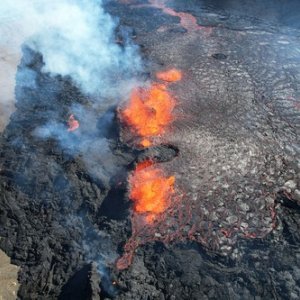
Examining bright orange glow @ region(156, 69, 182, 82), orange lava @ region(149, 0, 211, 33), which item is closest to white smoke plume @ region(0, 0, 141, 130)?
bright orange glow @ region(156, 69, 182, 82)

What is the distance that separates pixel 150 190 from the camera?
554 centimetres

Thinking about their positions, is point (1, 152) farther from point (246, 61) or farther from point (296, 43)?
point (296, 43)

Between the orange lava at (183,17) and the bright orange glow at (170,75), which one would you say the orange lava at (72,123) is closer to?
the bright orange glow at (170,75)

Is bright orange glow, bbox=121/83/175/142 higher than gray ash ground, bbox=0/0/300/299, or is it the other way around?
bright orange glow, bbox=121/83/175/142

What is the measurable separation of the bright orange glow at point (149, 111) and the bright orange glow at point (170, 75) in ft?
1.57

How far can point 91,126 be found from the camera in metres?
6.91

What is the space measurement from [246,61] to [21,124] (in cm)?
605

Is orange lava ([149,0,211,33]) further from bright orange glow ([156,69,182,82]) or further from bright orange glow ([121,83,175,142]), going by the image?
bright orange glow ([121,83,175,142])

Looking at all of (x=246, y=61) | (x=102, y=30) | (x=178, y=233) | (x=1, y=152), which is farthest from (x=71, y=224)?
(x=102, y=30)

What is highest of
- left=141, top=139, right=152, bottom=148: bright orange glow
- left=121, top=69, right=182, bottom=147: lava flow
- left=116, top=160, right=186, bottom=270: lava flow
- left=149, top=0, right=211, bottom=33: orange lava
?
left=149, top=0, right=211, bottom=33: orange lava

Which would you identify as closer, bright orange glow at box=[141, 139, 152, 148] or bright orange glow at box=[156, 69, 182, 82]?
bright orange glow at box=[141, 139, 152, 148]

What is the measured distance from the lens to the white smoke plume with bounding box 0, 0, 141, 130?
8.17 m

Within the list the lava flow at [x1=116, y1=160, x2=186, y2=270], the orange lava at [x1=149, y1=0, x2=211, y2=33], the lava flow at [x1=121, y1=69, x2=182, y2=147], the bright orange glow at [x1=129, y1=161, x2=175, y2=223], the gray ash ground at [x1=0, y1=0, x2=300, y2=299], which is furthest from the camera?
the orange lava at [x1=149, y1=0, x2=211, y2=33]

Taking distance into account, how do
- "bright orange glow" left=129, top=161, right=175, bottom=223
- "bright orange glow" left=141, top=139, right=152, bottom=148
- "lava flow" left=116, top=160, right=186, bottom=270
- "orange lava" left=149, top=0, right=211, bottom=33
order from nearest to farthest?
1. "lava flow" left=116, top=160, right=186, bottom=270
2. "bright orange glow" left=129, top=161, right=175, bottom=223
3. "bright orange glow" left=141, top=139, right=152, bottom=148
4. "orange lava" left=149, top=0, right=211, bottom=33
